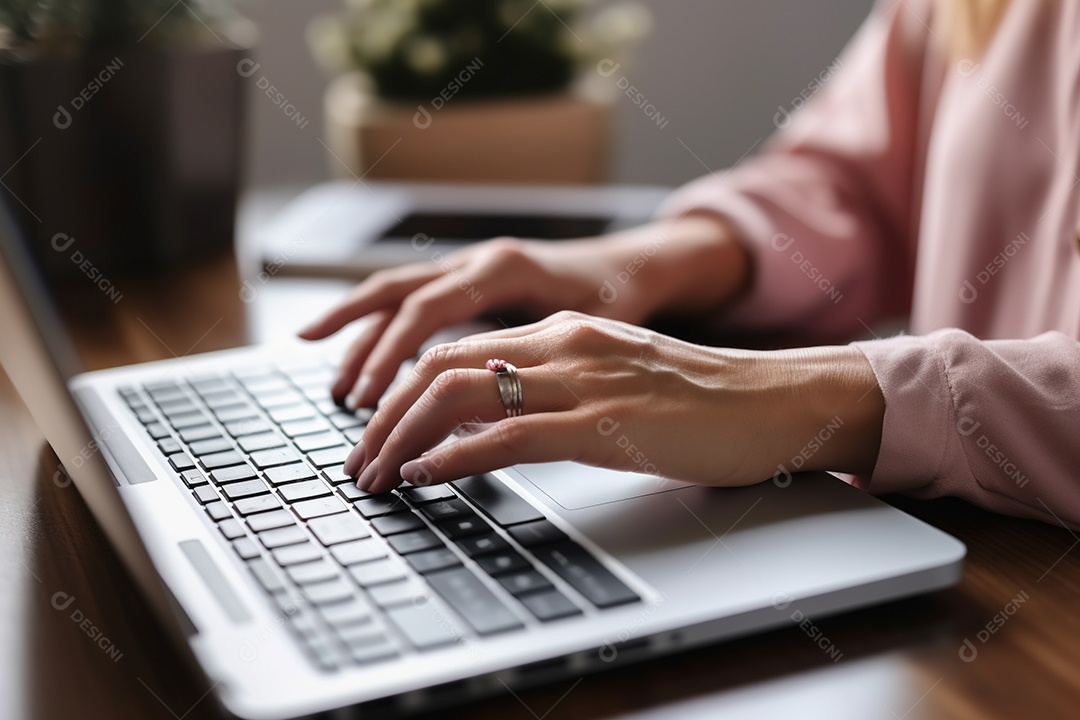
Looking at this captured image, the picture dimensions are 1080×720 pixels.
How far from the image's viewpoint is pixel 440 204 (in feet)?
3.72

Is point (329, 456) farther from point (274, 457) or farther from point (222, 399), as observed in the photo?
point (222, 399)

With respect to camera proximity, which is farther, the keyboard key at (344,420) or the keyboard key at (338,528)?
the keyboard key at (344,420)

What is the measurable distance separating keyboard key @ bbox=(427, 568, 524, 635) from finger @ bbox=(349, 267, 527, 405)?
24 cm

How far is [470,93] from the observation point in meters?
1.50

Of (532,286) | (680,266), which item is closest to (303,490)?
(532,286)

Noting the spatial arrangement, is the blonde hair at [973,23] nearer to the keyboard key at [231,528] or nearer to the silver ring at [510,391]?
the silver ring at [510,391]

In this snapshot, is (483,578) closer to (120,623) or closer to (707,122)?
(120,623)

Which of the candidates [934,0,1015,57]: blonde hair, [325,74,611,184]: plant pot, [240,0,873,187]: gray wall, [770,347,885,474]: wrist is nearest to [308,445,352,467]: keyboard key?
[770,347,885,474]: wrist

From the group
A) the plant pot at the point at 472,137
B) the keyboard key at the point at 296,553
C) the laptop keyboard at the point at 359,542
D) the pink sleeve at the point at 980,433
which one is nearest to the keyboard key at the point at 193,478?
the laptop keyboard at the point at 359,542

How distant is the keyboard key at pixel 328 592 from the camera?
0.42m

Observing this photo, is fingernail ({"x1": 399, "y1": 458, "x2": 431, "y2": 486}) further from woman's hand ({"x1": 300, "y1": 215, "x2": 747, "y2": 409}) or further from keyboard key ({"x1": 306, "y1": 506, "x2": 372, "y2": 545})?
woman's hand ({"x1": 300, "y1": 215, "x2": 747, "y2": 409})

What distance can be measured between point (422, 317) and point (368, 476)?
0.23 m

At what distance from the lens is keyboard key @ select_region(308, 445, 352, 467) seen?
1.86 ft

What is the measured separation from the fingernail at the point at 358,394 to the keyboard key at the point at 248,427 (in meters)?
0.06
